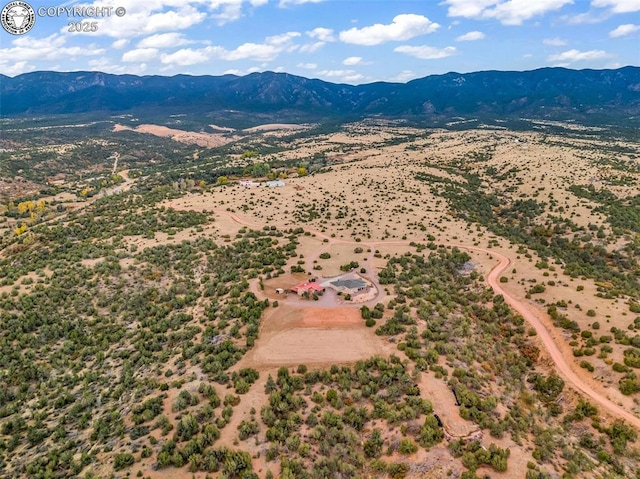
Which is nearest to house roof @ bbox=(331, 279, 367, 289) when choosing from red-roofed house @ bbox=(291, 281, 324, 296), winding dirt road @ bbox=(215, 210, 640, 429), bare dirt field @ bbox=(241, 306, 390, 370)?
red-roofed house @ bbox=(291, 281, 324, 296)

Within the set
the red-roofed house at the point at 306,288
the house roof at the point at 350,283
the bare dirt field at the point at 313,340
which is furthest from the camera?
the house roof at the point at 350,283

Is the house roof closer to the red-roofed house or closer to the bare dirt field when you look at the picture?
the red-roofed house

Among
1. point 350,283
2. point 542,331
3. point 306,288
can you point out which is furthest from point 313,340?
point 542,331

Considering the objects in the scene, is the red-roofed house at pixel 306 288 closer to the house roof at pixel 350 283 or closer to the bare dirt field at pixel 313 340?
the house roof at pixel 350 283

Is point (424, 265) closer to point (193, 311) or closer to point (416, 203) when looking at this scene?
point (193, 311)

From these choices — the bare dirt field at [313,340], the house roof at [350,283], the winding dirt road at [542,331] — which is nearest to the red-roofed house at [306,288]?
the house roof at [350,283]

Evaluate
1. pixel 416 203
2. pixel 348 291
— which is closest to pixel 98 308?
Result: pixel 348 291
